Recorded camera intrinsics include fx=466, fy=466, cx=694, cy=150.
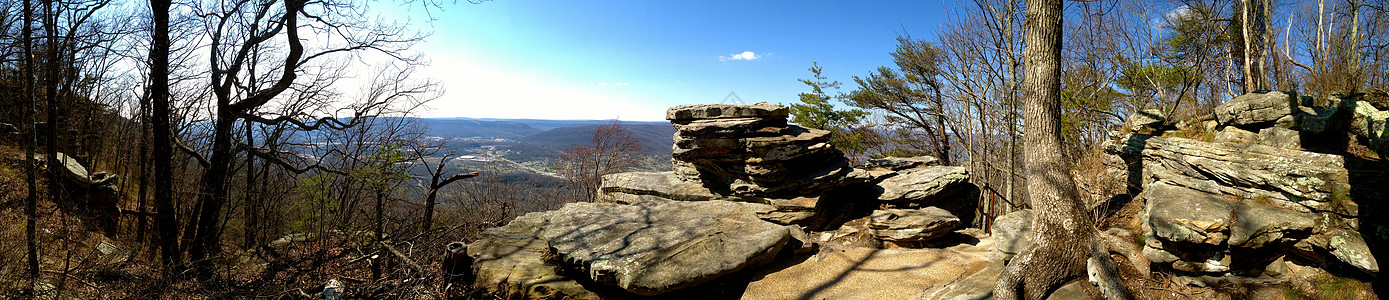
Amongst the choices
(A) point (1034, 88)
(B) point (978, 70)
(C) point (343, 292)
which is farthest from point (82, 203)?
(B) point (978, 70)

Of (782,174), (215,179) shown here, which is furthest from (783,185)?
(215,179)

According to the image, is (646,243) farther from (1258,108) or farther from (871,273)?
(1258,108)

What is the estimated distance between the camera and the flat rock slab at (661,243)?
565 cm

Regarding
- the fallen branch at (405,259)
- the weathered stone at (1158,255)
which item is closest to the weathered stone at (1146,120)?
the weathered stone at (1158,255)

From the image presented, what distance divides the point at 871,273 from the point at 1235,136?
15.5ft

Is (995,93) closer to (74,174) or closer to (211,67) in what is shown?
(211,67)

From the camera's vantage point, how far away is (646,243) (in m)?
6.38

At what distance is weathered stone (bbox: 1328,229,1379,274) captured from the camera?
12.4ft

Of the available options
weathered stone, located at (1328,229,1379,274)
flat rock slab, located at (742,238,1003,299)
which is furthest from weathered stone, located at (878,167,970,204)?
weathered stone, located at (1328,229,1379,274)

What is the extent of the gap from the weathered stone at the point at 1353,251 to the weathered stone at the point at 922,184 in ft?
15.5

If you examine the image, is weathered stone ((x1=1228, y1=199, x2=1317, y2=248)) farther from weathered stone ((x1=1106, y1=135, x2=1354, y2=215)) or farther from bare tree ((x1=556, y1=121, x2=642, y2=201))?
bare tree ((x1=556, y1=121, x2=642, y2=201))

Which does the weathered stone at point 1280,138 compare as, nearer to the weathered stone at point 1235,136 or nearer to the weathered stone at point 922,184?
the weathered stone at point 1235,136

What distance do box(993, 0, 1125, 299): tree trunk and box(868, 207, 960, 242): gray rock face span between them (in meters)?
2.12

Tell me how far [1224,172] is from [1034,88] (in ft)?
7.51
